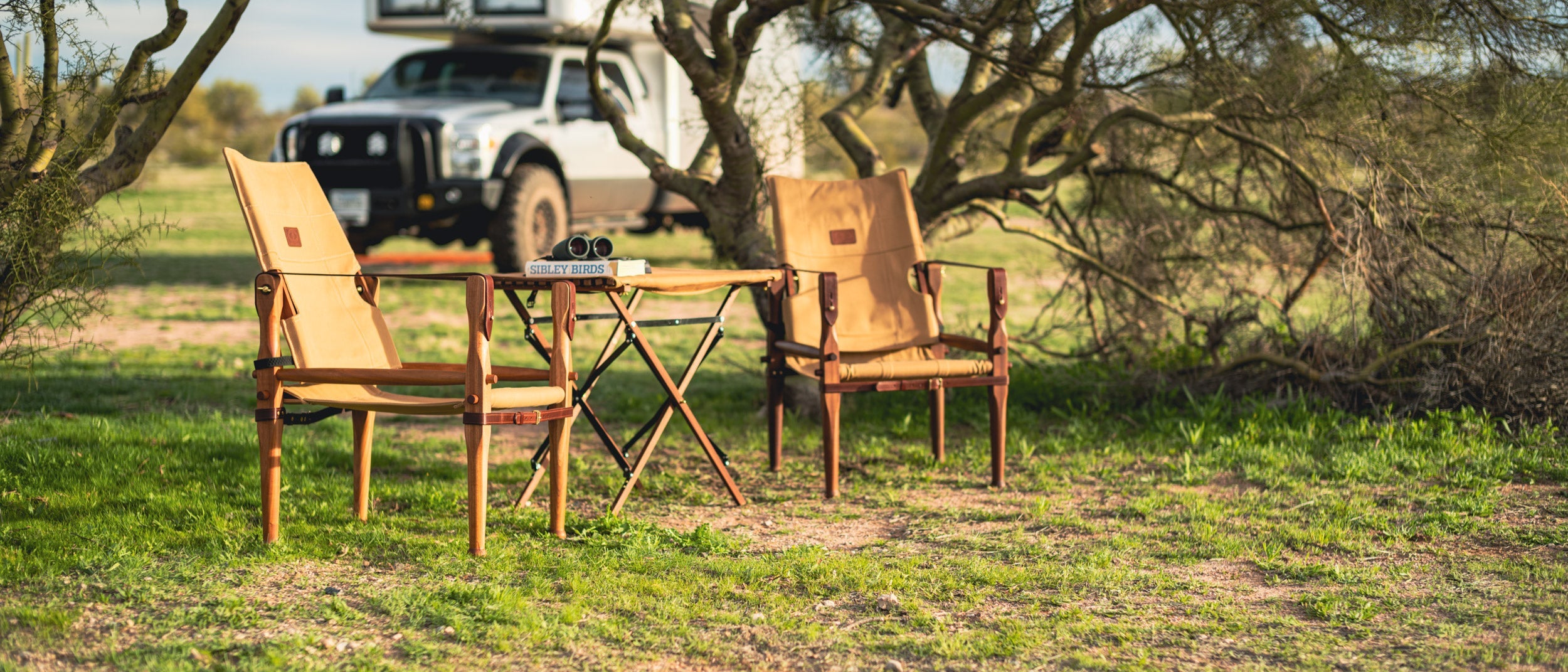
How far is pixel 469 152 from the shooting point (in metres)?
9.16

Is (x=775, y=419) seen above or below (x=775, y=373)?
below

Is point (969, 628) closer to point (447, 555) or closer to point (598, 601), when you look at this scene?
point (598, 601)

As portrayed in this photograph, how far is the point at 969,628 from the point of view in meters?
2.82

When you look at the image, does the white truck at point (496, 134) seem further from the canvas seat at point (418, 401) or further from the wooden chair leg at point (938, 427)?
the canvas seat at point (418, 401)

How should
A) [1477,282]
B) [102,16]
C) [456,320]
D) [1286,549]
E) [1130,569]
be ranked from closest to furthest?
[1130,569] < [1286,549] < [102,16] < [1477,282] < [456,320]

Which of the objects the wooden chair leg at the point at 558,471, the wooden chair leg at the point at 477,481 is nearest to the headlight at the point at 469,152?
the wooden chair leg at the point at 558,471

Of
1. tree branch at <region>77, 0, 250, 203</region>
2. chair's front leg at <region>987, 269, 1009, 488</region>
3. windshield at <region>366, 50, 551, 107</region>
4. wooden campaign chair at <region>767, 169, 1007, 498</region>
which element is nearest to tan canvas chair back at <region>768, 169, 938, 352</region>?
wooden campaign chair at <region>767, 169, 1007, 498</region>

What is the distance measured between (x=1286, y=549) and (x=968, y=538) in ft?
2.85

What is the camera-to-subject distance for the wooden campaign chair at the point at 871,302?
4434mm

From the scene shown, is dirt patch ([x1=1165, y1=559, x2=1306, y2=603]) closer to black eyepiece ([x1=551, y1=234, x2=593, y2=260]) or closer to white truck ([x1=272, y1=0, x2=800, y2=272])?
black eyepiece ([x1=551, y1=234, x2=593, y2=260])

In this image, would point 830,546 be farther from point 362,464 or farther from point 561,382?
point 362,464

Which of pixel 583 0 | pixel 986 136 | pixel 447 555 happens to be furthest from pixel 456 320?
pixel 447 555

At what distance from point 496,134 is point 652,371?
574 centimetres

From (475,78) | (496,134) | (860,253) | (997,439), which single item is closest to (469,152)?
(496,134)
